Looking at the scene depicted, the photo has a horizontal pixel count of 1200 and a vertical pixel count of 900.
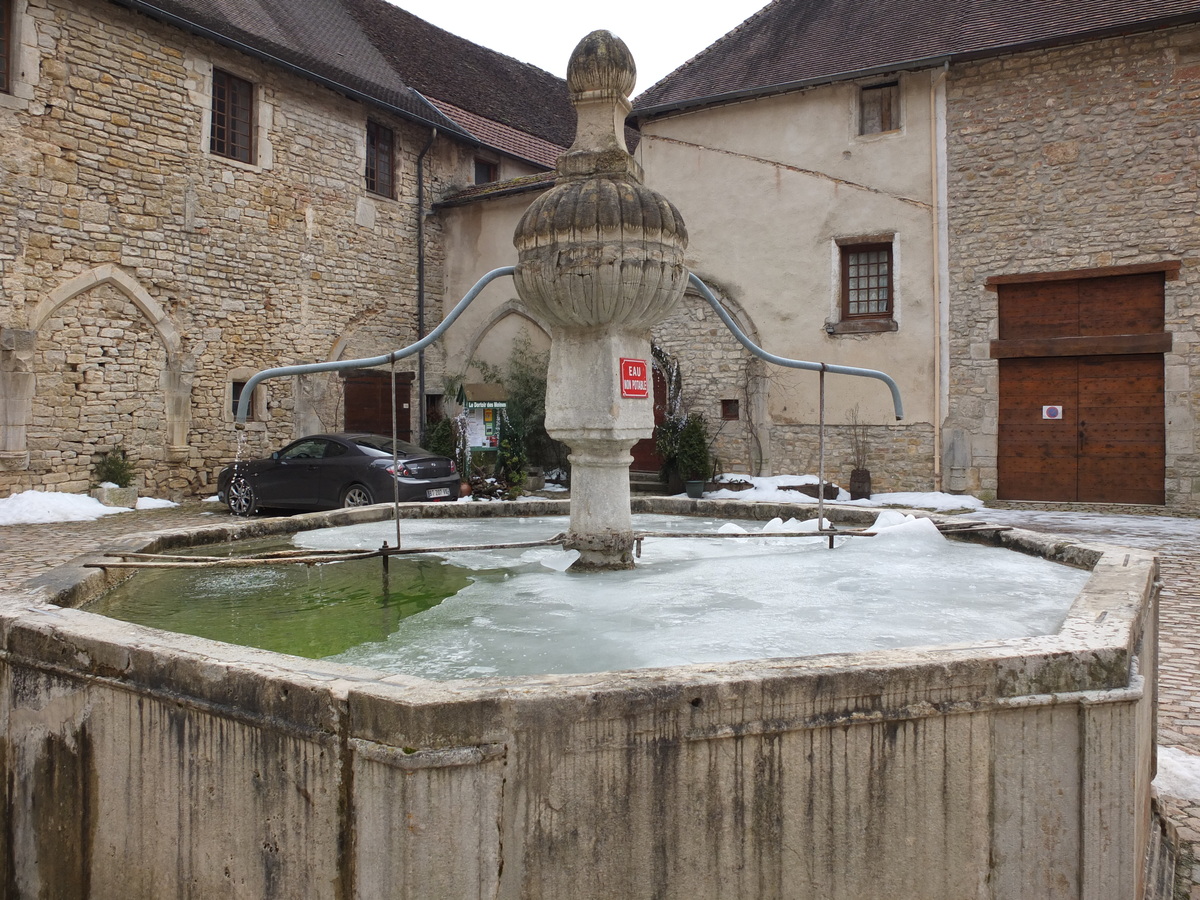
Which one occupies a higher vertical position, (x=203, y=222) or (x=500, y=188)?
(x=500, y=188)

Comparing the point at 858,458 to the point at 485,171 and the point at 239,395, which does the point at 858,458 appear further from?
the point at 485,171

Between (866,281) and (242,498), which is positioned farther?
(866,281)

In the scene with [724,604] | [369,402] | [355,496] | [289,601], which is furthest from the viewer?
[369,402]

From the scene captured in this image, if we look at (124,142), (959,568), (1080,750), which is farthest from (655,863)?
(124,142)

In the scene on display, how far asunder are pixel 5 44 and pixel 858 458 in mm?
13268

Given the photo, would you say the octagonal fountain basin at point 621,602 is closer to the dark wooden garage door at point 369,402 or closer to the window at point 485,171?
the dark wooden garage door at point 369,402

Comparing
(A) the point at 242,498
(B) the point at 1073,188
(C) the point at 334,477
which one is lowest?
(A) the point at 242,498

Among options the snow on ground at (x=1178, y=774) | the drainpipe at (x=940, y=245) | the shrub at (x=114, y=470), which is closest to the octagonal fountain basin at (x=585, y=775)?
the snow on ground at (x=1178, y=774)

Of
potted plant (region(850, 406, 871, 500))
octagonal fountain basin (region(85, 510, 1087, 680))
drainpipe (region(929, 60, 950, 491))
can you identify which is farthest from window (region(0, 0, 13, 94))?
drainpipe (region(929, 60, 950, 491))

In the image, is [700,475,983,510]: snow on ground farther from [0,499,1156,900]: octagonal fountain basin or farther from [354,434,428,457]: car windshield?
[0,499,1156,900]: octagonal fountain basin

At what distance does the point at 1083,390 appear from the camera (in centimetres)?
1353

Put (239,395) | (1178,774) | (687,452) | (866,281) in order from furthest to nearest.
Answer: (687,452) → (866,281) → (239,395) → (1178,774)

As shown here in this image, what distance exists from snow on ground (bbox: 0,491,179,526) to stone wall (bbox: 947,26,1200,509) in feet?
40.0

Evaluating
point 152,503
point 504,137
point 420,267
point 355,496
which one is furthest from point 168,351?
point 504,137
